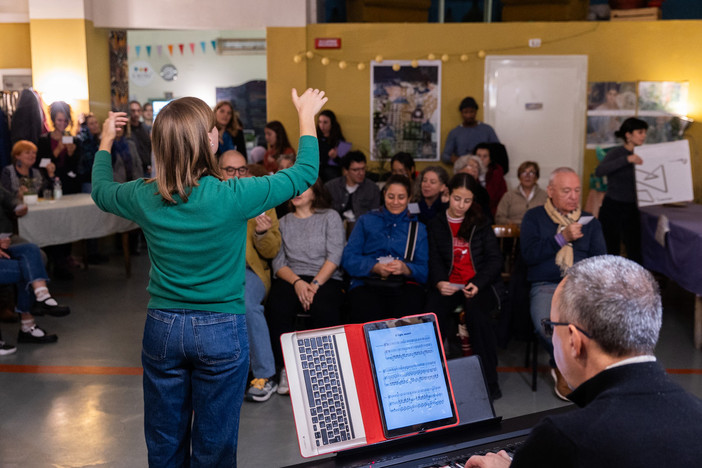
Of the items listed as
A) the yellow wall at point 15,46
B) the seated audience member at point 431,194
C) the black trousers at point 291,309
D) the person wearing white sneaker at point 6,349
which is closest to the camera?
the black trousers at point 291,309

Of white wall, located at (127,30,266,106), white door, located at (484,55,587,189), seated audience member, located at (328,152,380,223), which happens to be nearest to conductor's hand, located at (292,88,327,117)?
seated audience member, located at (328,152,380,223)

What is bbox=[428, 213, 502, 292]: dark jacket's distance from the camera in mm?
4035

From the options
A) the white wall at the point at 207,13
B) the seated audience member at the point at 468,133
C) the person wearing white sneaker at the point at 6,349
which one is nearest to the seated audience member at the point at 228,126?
the white wall at the point at 207,13

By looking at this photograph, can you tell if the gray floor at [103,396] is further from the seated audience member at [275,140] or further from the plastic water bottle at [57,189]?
the seated audience member at [275,140]

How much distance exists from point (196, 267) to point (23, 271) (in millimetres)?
3332

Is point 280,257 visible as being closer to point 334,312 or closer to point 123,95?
point 334,312

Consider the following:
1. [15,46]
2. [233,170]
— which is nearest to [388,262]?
[233,170]

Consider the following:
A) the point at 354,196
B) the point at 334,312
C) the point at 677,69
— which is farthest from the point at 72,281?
the point at 677,69

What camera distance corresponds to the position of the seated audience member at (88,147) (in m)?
7.27

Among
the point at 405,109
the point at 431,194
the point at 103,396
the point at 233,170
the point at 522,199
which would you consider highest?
the point at 405,109

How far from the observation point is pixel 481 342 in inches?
153

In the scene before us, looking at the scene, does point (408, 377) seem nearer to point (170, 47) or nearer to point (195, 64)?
point (195, 64)

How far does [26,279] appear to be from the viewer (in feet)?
15.5

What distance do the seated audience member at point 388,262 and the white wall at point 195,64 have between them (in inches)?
303
